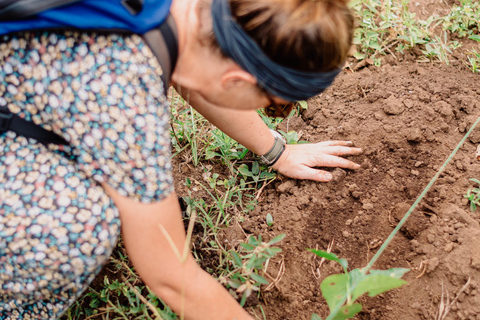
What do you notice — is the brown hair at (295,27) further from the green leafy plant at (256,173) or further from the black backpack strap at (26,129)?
the green leafy plant at (256,173)

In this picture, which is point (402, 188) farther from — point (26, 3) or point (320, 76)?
point (26, 3)

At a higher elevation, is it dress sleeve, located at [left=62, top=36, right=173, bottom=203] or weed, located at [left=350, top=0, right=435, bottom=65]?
dress sleeve, located at [left=62, top=36, right=173, bottom=203]

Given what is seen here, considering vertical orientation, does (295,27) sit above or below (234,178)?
above

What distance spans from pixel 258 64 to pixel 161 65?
0.24 metres

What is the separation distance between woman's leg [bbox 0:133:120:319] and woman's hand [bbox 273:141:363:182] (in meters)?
0.86

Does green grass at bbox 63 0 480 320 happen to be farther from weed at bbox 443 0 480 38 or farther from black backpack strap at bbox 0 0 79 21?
black backpack strap at bbox 0 0 79 21

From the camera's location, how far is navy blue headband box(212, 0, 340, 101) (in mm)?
1035

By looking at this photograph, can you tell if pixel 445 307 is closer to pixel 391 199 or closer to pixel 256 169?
pixel 391 199

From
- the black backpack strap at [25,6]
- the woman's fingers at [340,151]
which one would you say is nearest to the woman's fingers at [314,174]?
the woman's fingers at [340,151]

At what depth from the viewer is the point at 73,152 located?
3.90 ft

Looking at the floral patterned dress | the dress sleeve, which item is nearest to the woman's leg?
the floral patterned dress

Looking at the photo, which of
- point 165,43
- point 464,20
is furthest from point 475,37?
point 165,43

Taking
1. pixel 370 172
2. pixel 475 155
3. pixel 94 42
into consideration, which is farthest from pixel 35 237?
pixel 475 155

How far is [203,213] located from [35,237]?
0.74 metres
